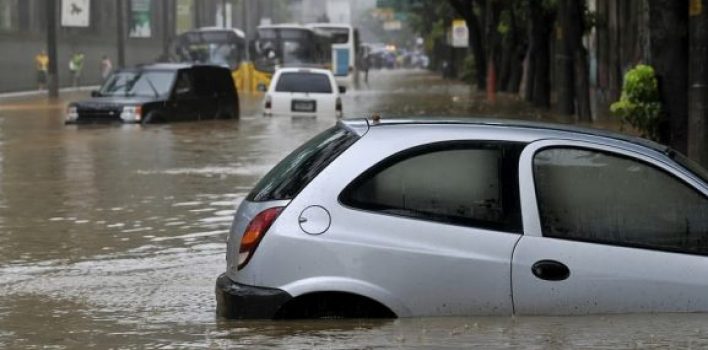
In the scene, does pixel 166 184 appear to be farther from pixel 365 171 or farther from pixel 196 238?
pixel 365 171

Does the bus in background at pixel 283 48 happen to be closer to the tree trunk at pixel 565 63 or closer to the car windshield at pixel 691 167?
the tree trunk at pixel 565 63

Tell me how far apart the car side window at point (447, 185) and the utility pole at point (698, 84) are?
7.52 meters

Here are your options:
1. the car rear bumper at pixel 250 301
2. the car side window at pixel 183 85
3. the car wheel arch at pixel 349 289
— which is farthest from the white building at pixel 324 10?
the car wheel arch at pixel 349 289

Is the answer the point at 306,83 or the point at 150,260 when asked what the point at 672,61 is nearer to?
the point at 150,260

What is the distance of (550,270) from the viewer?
6699mm

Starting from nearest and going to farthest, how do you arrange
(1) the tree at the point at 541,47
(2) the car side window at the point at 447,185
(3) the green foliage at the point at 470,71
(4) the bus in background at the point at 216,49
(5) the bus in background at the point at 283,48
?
(2) the car side window at the point at 447,185
(1) the tree at the point at 541,47
(5) the bus in background at the point at 283,48
(4) the bus in background at the point at 216,49
(3) the green foliage at the point at 470,71

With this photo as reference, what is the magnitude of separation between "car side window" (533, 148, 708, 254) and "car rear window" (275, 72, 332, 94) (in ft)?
87.2

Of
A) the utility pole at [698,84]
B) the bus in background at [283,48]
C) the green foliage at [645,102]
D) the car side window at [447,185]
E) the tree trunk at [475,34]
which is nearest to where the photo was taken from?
the car side window at [447,185]

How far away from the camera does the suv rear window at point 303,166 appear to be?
695cm

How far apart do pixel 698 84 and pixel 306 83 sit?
20.0 meters

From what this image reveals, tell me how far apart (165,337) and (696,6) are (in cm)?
803

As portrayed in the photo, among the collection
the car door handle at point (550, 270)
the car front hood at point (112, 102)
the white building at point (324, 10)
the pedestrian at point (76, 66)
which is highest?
the white building at point (324, 10)

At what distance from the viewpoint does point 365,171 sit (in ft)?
22.4

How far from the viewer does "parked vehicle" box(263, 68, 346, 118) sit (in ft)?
108
